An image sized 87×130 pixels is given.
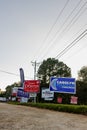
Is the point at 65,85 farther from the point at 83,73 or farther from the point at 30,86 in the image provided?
the point at 83,73

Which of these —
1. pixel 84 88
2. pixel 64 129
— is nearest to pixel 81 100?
pixel 84 88

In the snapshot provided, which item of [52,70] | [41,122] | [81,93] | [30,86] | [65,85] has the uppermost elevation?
[52,70]

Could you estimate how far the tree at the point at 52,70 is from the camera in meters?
103

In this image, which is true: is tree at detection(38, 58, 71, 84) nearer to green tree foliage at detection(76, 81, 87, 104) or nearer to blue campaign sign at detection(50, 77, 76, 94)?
green tree foliage at detection(76, 81, 87, 104)

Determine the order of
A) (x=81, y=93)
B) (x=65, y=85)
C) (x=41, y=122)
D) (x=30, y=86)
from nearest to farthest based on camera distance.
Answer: (x=41, y=122) < (x=65, y=85) < (x=30, y=86) < (x=81, y=93)

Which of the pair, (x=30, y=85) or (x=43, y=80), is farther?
(x=43, y=80)

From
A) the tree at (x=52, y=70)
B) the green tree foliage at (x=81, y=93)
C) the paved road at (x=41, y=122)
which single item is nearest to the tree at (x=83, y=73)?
the tree at (x=52, y=70)

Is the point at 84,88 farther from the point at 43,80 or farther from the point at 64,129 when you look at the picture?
the point at 64,129

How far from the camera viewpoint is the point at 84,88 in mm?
79188

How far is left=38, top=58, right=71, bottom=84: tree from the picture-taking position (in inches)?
4045

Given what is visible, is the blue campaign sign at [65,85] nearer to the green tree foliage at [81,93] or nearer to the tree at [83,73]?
the green tree foliage at [81,93]

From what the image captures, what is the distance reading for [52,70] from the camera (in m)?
104

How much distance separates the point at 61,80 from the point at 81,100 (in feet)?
120

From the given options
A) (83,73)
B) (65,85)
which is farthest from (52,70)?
(65,85)
